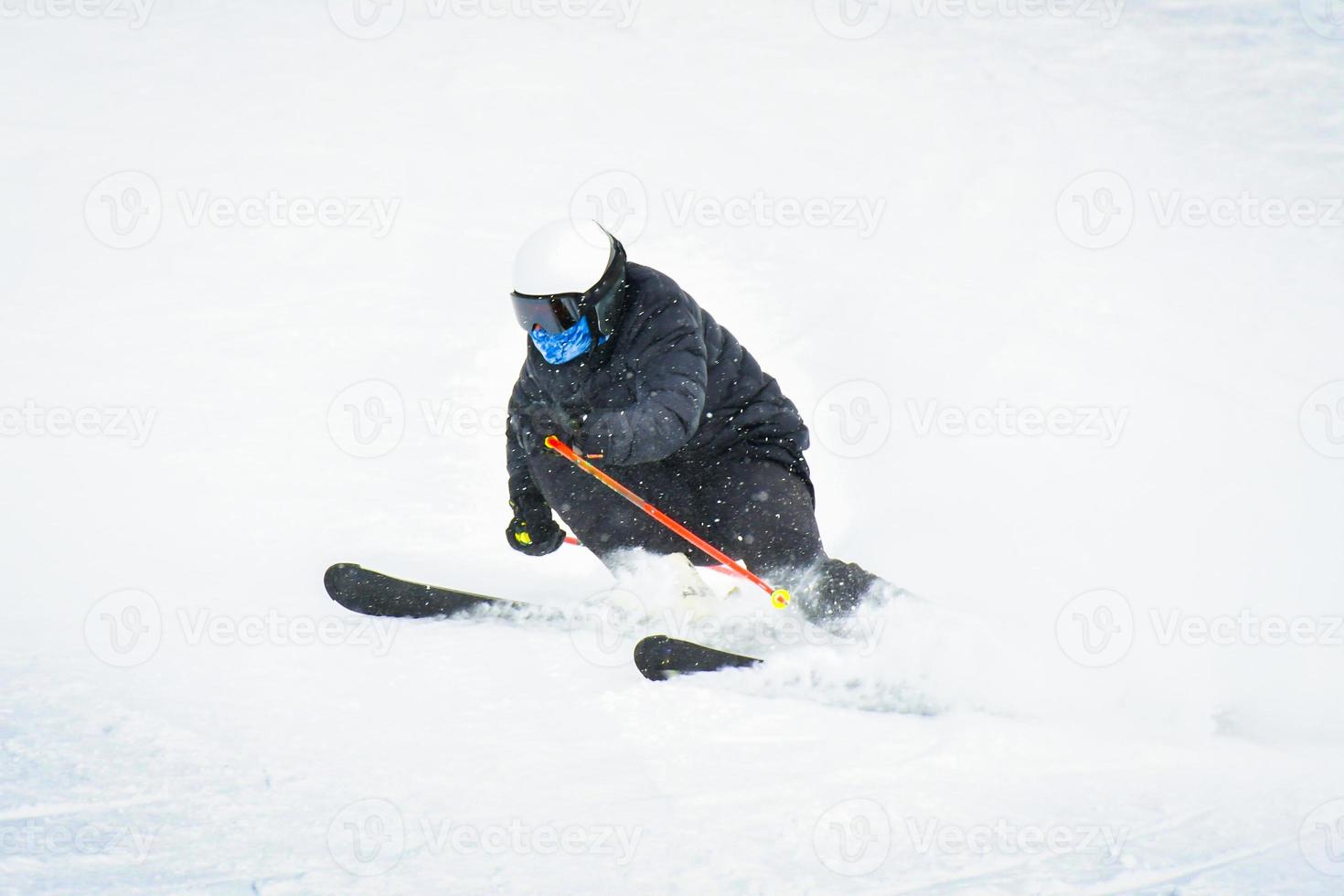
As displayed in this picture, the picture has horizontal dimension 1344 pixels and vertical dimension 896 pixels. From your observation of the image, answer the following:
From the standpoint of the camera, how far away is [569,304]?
9.82ft

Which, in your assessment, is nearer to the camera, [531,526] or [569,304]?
[569,304]

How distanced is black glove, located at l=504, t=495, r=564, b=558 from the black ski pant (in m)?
0.16

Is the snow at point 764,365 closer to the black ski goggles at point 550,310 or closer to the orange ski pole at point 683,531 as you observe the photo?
the orange ski pole at point 683,531

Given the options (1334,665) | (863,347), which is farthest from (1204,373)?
(1334,665)

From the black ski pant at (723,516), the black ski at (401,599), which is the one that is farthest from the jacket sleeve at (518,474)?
the black ski at (401,599)

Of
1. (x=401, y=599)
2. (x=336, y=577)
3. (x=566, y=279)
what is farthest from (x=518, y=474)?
(x=566, y=279)

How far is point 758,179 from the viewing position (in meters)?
8.23

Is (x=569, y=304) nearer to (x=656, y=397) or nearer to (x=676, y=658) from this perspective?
(x=656, y=397)

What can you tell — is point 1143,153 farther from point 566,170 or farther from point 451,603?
point 451,603

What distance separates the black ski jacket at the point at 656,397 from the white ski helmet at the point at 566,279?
11 centimetres

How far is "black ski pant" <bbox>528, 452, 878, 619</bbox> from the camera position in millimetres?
3244

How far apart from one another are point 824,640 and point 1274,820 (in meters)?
1.25

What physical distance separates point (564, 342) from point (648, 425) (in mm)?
375

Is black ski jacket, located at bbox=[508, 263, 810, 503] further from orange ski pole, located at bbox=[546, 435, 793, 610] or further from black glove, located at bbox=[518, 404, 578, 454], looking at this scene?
orange ski pole, located at bbox=[546, 435, 793, 610]
